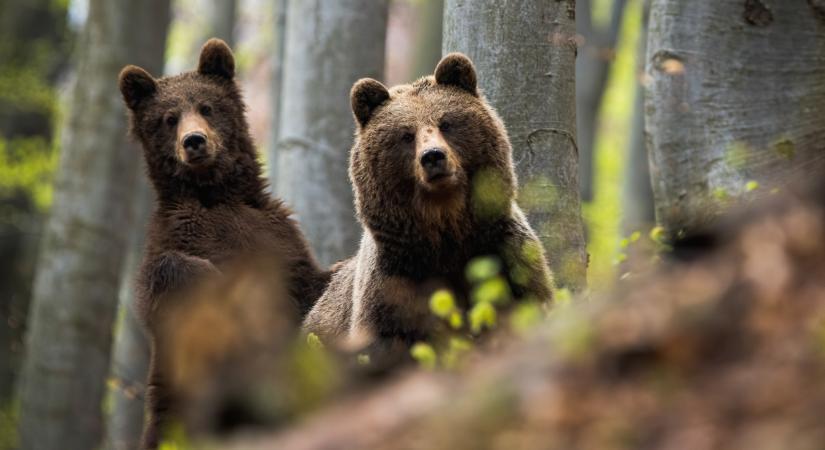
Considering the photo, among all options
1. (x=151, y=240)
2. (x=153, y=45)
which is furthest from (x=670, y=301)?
(x=153, y=45)

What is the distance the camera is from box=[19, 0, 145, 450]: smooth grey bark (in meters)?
13.2

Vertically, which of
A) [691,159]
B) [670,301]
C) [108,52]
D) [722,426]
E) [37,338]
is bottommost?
[37,338]

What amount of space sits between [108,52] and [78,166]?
4.30 feet

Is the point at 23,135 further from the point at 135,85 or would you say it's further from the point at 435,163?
the point at 435,163

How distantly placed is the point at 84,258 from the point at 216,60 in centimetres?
518

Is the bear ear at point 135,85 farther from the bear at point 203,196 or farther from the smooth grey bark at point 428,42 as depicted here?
the smooth grey bark at point 428,42

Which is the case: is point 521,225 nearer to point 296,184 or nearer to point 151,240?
point 151,240

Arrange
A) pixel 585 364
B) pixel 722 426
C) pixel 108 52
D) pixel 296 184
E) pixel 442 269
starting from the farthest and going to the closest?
pixel 108 52 → pixel 296 184 → pixel 442 269 → pixel 585 364 → pixel 722 426

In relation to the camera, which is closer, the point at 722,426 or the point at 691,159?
the point at 722,426

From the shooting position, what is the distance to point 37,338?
43.9ft

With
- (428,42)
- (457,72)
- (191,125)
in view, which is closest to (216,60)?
(191,125)

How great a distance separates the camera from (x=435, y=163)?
6488 millimetres

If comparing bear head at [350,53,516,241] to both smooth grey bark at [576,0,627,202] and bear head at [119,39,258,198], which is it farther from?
smooth grey bark at [576,0,627,202]

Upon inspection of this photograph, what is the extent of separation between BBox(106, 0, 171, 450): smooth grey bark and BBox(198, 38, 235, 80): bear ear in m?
3.65
